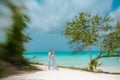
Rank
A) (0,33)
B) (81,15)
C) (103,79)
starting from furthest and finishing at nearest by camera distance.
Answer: (81,15)
(103,79)
(0,33)

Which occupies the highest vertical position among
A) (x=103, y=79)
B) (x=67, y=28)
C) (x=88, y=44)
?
(x=67, y=28)

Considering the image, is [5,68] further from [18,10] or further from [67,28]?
[67,28]

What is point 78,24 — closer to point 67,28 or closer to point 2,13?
point 67,28

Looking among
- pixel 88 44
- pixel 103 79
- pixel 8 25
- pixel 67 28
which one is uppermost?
pixel 67 28

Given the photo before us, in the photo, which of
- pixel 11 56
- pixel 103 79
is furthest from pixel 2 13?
pixel 103 79

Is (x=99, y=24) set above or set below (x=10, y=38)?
above

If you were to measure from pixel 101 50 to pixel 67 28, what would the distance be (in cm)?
334

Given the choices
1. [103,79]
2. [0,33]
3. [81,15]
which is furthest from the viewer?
[81,15]

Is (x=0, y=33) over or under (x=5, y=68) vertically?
over

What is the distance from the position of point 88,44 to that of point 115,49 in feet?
7.35

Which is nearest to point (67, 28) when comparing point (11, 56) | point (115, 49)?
point (115, 49)

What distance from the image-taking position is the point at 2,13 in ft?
3.71

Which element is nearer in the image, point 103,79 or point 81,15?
point 103,79

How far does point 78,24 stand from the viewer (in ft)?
75.7
